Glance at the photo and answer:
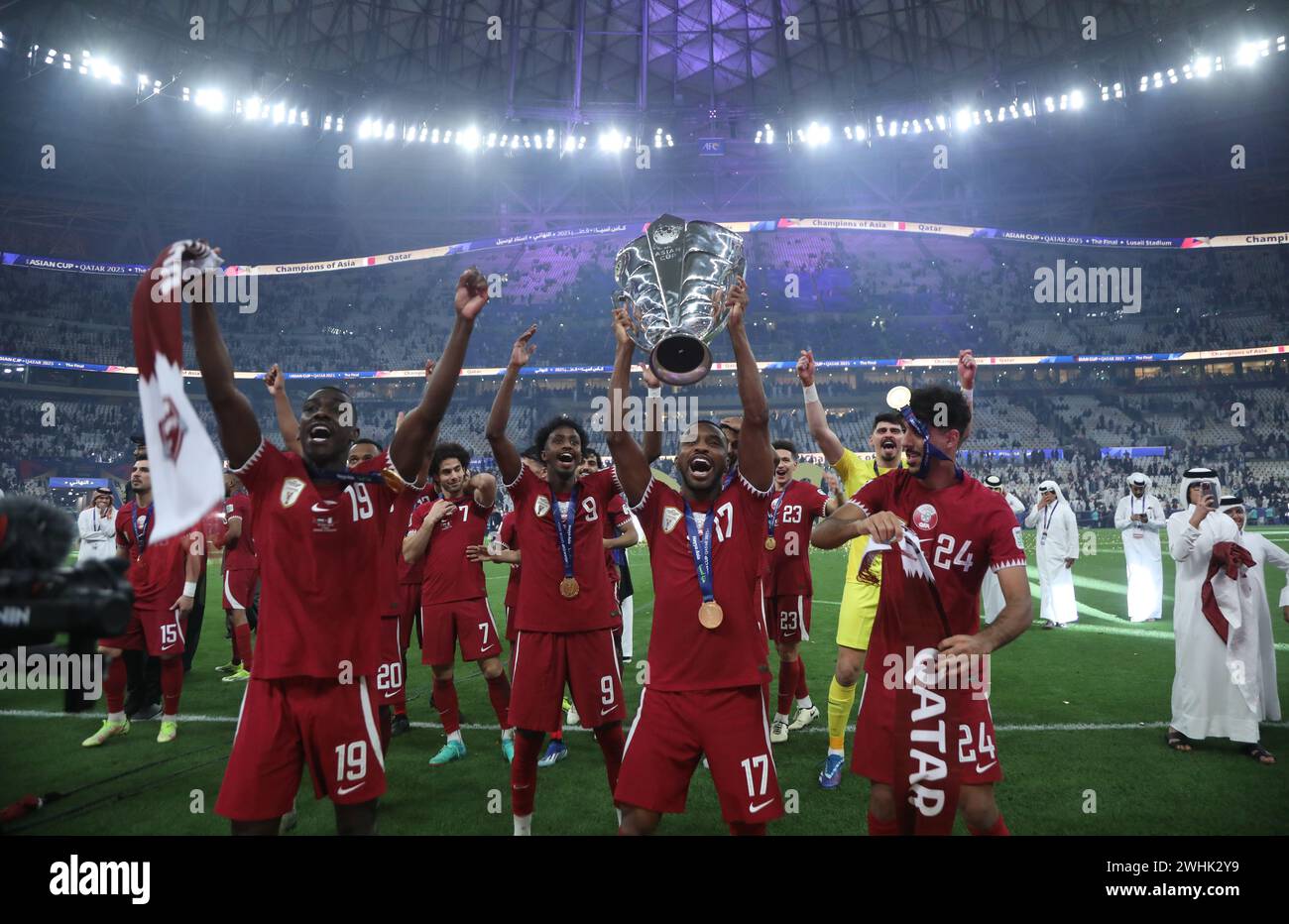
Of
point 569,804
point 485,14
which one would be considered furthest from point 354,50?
point 569,804

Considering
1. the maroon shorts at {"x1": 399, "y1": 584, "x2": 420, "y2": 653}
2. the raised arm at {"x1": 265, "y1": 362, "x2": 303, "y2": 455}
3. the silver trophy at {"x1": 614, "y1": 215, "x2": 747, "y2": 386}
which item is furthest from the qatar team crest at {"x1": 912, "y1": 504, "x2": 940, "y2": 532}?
the maroon shorts at {"x1": 399, "y1": 584, "x2": 420, "y2": 653}

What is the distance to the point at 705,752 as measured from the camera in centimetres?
328

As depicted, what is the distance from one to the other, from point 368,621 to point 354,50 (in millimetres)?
39174

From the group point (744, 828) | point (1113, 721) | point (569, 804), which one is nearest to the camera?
point (744, 828)

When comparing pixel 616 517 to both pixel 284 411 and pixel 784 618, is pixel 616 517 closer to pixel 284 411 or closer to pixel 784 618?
pixel 784 618

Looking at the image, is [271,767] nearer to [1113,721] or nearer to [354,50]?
[1113,721]

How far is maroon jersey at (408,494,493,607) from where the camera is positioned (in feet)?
20.6

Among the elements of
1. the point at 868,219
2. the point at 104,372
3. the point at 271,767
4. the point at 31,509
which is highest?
the point at 868,219

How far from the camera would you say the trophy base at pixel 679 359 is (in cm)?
358

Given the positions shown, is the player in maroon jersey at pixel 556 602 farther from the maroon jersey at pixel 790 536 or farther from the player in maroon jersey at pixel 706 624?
the maroon jersey at pixel 790 536

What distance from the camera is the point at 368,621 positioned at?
10.7ft

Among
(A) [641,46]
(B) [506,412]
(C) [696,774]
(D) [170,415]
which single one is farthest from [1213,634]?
(A) [641,46]

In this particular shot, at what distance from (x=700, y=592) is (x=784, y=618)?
324 centimetres
